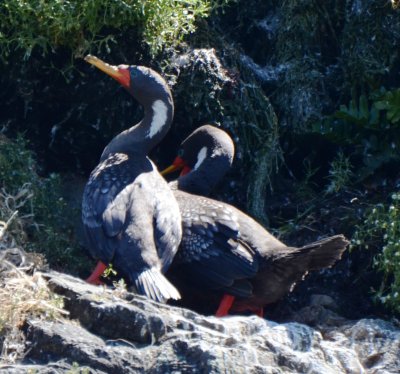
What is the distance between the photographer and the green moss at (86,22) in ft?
23.6

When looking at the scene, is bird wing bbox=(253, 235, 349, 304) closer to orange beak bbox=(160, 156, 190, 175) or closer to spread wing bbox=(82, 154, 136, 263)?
spread wing bbox=(82, 154, 136, 263)

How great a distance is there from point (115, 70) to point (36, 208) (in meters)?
1.04

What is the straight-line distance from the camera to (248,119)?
7910mm

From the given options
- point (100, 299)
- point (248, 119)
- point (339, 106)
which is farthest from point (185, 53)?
point (100, 299)

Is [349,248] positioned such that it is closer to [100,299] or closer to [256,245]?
[256,245]

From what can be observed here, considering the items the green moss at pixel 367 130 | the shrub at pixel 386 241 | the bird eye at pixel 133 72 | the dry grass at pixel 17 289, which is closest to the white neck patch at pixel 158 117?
the bird eye at pixel 133 72

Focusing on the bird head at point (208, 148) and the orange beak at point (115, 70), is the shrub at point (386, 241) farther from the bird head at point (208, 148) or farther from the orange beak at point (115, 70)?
the orange beak at point (115, 70)

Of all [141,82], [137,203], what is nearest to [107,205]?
[137,203]

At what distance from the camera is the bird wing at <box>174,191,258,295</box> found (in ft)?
21.9

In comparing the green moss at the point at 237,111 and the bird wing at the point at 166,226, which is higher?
the green moss at the point at 237,111

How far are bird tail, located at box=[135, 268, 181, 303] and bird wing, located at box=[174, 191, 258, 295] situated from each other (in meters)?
0.48


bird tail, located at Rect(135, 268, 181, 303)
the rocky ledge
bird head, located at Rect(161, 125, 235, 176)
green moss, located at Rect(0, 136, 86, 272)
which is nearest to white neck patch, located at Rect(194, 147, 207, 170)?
bird head, located at Rect(161, 125, 235, 176)

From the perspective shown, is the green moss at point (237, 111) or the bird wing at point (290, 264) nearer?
the bird wing at point (290, 264)

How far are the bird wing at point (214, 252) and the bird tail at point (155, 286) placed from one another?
1.57 feet
